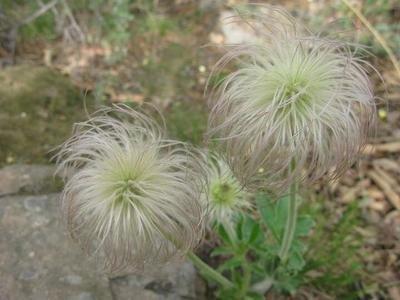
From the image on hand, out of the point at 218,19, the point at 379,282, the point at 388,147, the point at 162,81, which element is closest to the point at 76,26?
the point at 162,81

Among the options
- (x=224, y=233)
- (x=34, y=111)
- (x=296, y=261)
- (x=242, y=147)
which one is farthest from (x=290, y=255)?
(x=34, y=111)

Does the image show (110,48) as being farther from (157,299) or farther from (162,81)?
(157,299)

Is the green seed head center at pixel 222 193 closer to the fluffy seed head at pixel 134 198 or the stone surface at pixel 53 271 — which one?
the fluffy seed head at pixel 134 198

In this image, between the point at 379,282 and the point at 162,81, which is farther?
the point at 162,81

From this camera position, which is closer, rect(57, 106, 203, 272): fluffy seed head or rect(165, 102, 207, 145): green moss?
rect(57, 106, 203, 272): fluffy seed head

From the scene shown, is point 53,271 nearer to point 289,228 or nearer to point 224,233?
point 224,233

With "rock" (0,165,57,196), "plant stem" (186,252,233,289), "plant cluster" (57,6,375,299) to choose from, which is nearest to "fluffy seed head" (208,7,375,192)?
"plant cluster" (57,6,375,299)

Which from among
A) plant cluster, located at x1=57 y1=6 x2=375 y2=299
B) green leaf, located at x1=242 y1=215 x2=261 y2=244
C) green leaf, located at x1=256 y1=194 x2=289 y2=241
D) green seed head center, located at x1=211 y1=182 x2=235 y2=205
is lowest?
green leaf, located at x1=242 y1=215 x2=261 y2=244

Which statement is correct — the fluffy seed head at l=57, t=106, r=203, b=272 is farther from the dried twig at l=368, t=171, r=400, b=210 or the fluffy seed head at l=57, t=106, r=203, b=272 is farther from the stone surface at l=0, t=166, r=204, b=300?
the dried twig at l=368, t=171, r=400, b=210
